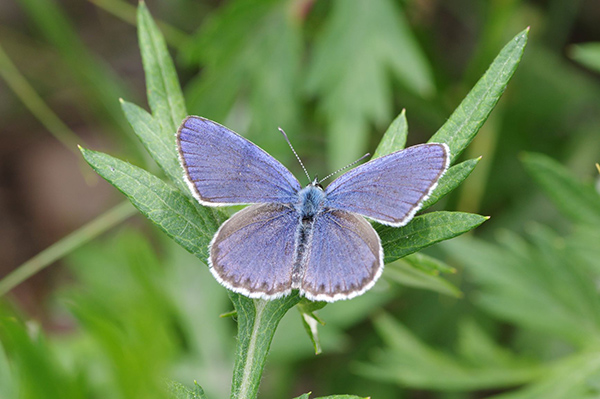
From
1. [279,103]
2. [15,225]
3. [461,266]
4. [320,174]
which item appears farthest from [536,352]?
[15,225]

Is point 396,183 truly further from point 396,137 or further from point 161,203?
point 161,203

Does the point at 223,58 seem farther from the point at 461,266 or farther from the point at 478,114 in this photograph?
the point at 478,114

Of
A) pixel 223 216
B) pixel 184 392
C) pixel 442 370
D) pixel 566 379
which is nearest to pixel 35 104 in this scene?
pixel 223 216

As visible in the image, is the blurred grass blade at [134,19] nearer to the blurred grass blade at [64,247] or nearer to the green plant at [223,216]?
the blurred grass blade at [64,247]

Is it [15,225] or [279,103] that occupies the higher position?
[279,103]

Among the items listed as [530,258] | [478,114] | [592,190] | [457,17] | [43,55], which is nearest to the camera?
[478,114]

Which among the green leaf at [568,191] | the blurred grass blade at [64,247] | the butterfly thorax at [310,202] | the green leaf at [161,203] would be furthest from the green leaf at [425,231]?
the blurred grass blade at [64,247]
